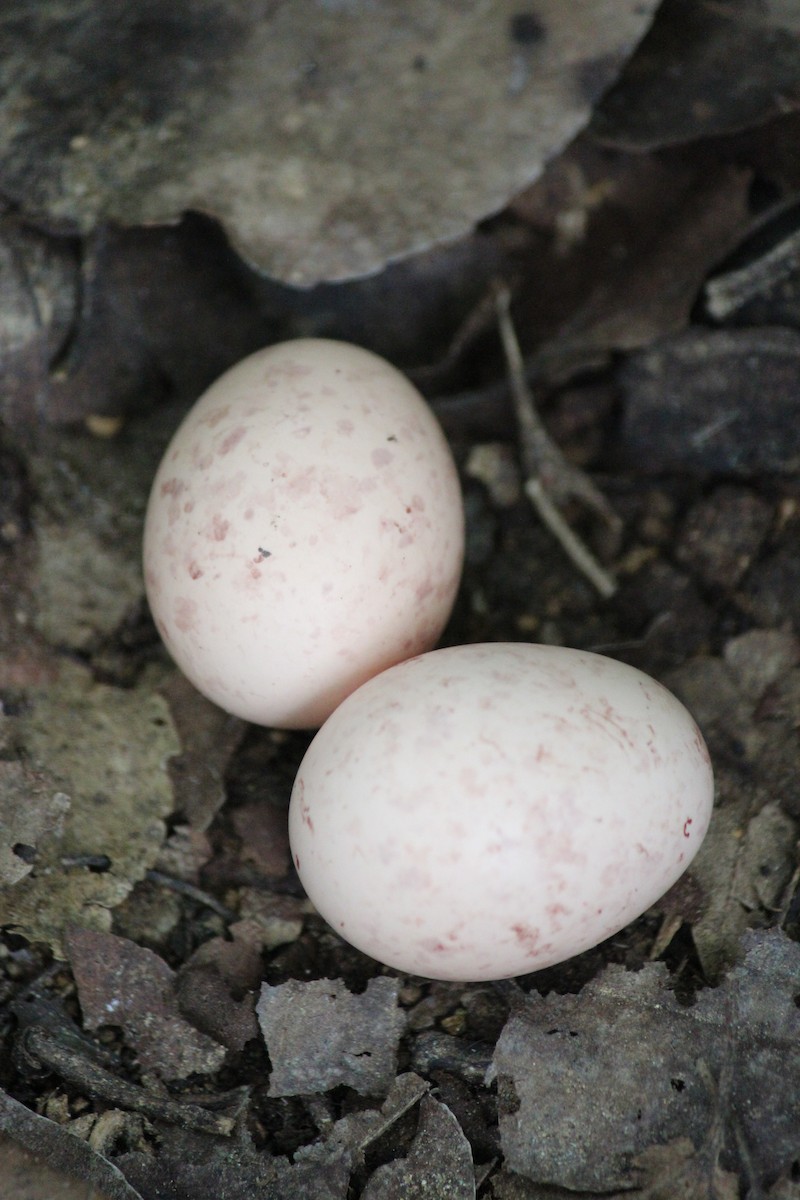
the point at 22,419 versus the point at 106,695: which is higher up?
the point at 22,419

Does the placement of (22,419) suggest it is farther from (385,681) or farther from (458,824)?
(458,824)

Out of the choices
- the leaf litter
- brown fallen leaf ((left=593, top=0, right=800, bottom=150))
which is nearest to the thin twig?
the leaf litter

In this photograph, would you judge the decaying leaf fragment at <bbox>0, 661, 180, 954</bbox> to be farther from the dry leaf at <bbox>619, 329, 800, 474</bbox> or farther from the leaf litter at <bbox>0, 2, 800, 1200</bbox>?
the dry leaf at <bbox>619, 329, 800, 474</bbox>

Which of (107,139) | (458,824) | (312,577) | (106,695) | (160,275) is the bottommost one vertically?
(106,695)

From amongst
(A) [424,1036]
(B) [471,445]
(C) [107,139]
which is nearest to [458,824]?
(A) [424,1036]

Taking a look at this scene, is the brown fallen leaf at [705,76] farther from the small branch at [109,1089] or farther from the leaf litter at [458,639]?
the small branch at [109,1089]

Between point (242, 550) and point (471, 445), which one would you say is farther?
point (471, 445)

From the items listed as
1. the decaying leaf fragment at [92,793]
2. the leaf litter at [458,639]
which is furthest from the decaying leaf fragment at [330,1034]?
the decaying leaf fragment at [92,793]
